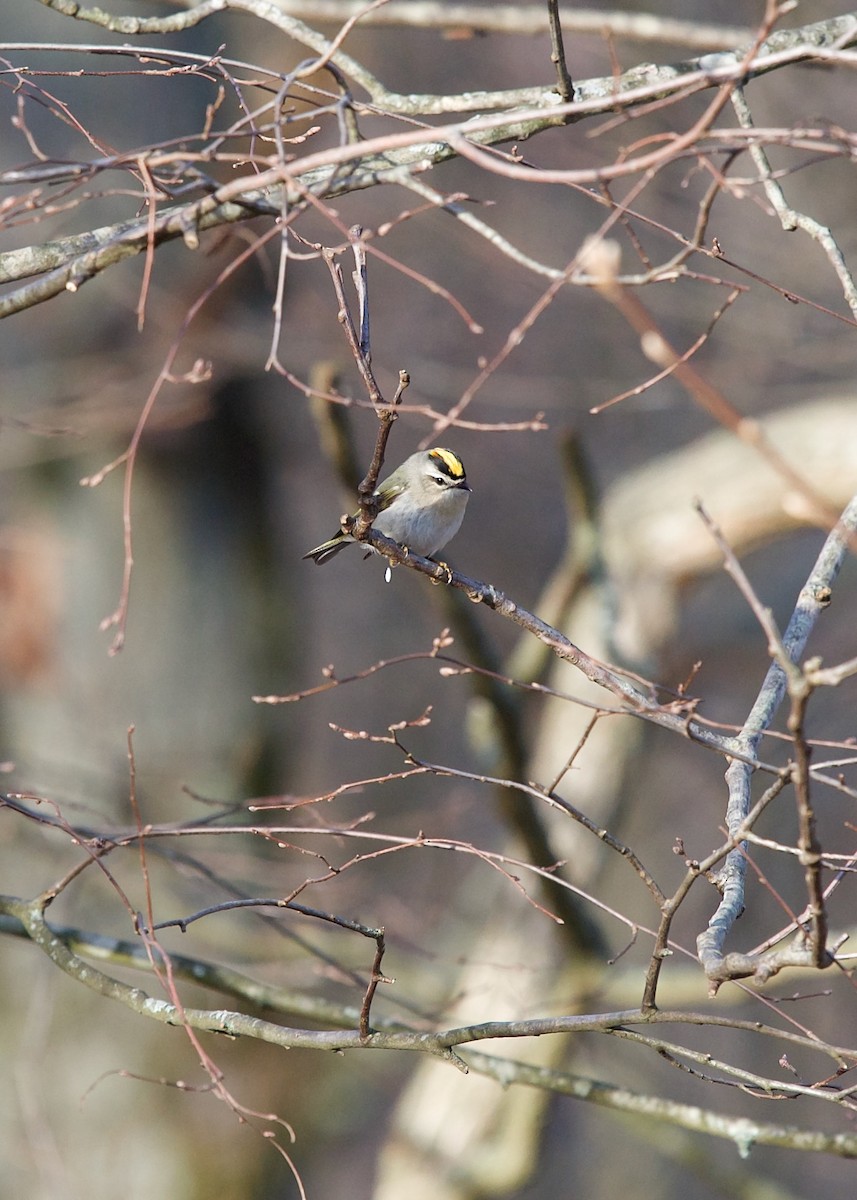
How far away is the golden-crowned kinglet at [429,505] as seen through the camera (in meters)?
3.93

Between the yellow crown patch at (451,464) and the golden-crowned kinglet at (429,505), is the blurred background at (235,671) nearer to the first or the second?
the golden-crowned kinglet at (429,505)

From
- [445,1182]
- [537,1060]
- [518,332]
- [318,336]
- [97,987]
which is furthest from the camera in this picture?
[318,336]

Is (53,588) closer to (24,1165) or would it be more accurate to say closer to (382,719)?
(24,1165)

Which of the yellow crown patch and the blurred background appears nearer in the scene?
the yellow crown patch

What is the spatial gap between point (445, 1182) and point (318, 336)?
15.4ft

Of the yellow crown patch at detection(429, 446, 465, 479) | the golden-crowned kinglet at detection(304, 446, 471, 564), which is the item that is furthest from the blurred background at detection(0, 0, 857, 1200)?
the yellow crown patch at detection(429, 446, 465, 479)

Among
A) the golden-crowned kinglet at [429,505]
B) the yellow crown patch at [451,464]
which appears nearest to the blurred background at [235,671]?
the golden-crowned kinglet at [429,505]

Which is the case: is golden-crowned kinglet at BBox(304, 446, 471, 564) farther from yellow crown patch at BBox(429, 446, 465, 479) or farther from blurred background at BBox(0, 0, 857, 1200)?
blurred background at BBox(0, 0, 857, 1200)

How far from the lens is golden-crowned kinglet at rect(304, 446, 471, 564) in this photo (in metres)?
3.93

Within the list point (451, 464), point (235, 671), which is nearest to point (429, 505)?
point (451, 464)

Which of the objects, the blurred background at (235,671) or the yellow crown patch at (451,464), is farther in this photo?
the blurred background at (235,671)

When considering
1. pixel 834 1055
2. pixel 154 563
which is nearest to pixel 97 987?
pixel 834 1055

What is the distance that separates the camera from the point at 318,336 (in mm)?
6957

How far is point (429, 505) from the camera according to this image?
155 inches
